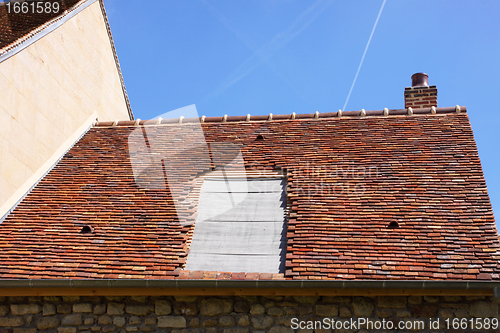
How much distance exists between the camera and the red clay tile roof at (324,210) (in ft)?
19.9

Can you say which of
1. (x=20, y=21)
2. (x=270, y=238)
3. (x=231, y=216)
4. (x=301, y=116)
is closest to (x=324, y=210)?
(x=270, y=238)

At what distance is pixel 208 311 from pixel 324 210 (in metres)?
2.26

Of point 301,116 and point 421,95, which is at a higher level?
point 421,95

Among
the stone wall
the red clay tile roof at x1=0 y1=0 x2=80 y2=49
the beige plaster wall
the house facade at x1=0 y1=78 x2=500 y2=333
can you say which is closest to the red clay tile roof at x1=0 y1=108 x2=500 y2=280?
the house facade at x1=0 y1=78 x2=500 y2=333

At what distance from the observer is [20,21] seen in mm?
10039

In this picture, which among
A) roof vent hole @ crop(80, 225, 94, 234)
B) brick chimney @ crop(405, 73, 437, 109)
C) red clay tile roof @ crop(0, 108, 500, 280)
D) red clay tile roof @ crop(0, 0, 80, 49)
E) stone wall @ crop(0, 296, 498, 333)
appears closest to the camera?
stone wall @ crop(0, 296, 498, 333)

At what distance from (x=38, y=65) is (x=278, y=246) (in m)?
5.87

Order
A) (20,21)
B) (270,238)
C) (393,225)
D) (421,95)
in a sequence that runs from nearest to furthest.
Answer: (393,225)
(270,238)
(20,21)
(421,95)

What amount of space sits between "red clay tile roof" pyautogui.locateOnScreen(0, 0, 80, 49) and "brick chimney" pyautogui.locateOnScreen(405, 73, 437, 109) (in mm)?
7681

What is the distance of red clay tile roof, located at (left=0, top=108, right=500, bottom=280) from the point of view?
19.9 feet

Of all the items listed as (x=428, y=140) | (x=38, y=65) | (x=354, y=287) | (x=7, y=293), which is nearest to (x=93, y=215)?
(x=7, y=293)

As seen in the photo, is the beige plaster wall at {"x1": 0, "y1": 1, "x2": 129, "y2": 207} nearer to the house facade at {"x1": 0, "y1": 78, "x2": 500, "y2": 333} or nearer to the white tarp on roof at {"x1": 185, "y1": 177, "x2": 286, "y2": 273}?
the house facade at {"x1": 0, "y1": 78, "x2": 500, "y2": 333}

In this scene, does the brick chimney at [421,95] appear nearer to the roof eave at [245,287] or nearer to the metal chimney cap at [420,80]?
the metal chimney cap at [420,80]

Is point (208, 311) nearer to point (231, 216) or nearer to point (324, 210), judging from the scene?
point (231, 216)
